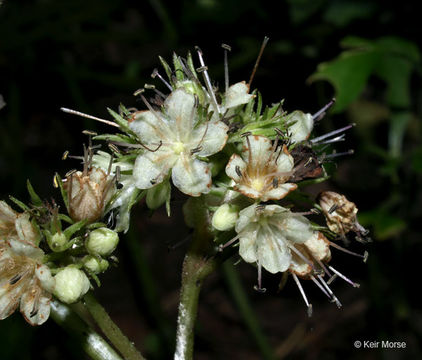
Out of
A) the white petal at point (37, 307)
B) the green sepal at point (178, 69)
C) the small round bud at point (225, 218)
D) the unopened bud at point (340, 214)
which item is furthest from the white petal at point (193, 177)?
the white petal at point (37, 307)

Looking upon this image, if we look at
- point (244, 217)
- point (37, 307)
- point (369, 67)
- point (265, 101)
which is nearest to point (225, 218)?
point (244, 217)

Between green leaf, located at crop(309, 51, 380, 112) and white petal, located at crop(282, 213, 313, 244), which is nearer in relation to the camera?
white petal, located at crop(282, 213, 313, 244)

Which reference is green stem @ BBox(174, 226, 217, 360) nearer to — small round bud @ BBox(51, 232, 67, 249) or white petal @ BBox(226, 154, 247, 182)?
white petal @ BBox(226, 154, 247, 182)

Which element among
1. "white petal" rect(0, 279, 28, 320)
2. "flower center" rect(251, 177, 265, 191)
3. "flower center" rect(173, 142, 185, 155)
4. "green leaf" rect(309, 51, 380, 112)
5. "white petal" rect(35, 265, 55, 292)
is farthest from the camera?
"green leaf" rect(309, 51, 380, 112)

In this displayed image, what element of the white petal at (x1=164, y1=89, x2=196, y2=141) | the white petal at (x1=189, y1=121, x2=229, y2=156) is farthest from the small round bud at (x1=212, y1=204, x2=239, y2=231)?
the white petal at (x1=164, y1=89, x2=196, y2=141)

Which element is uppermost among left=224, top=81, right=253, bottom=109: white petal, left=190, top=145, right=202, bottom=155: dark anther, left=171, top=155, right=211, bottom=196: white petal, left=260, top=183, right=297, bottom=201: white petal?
left=224, top=81, right=253, bottom=109: white petal

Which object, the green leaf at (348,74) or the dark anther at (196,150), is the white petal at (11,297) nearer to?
the dark anther at (196,150)
